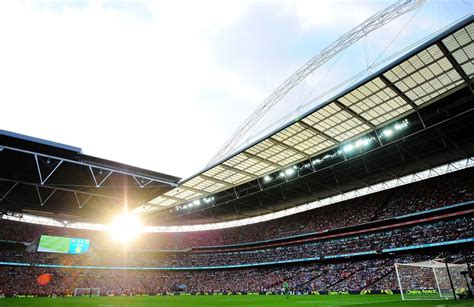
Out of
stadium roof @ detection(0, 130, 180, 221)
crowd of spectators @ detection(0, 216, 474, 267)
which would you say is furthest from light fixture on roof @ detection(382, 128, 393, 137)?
stadium roof @ detection(0, 130, 180, 221)

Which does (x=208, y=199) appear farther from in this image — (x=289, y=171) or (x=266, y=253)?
(x=266, y=253)

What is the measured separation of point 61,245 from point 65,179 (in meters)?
22.7

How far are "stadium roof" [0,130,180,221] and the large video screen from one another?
9.34 meters

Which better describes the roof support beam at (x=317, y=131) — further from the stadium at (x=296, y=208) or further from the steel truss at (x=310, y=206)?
the steel truss at (x=310, y=206)

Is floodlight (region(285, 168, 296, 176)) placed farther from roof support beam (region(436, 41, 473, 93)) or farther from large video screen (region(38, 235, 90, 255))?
large video screen (region(38, 235, 90, 255))

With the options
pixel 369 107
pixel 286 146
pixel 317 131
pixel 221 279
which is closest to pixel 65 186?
pixel 286 146

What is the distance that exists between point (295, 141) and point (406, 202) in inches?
783

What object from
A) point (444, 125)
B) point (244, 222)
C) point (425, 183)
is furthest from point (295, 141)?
point (244, 222)

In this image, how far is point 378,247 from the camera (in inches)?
1395

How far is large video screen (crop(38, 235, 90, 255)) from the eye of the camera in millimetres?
41672

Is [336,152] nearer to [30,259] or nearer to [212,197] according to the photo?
[212,197]

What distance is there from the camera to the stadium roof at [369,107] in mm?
18172

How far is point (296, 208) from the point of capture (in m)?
50.3

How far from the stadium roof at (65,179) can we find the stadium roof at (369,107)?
8.23 metres
